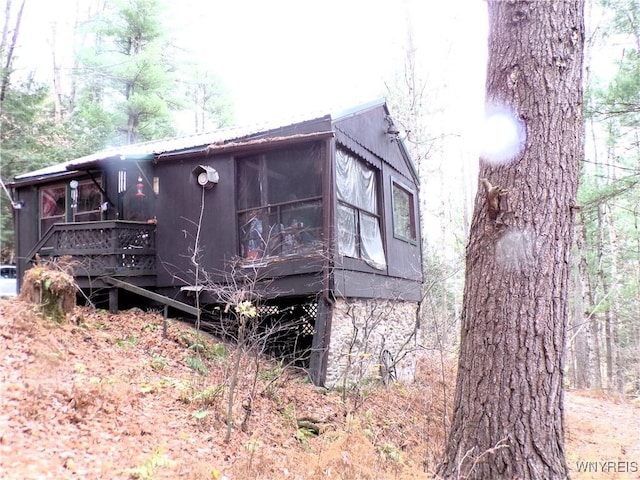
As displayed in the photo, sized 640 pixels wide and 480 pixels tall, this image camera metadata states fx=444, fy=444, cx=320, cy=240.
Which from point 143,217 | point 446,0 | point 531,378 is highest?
point 446,0

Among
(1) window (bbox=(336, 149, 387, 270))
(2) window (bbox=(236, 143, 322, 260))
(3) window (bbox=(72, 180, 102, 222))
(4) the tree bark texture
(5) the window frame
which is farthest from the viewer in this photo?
(3) window (bbox=(72, 180, 102, 222))

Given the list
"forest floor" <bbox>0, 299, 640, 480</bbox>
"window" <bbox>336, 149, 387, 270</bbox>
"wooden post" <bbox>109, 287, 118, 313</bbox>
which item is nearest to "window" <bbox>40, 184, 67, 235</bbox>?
"wooden post" <bbox>109, 287, 118, 313</bbox>

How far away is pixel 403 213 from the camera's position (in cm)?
1179

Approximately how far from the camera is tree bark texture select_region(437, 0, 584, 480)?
304cm

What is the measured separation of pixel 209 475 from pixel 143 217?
7.24 metres

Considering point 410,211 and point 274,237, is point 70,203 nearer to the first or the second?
point 274,237

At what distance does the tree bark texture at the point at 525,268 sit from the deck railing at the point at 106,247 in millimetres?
7415

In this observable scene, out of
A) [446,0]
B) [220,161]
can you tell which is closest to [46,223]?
[220,161]

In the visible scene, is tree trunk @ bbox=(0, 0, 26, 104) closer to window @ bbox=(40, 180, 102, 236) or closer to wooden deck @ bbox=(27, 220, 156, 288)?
window @ bbox=(40, 180, 102, 236)

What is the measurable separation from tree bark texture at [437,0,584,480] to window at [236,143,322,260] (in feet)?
15.1

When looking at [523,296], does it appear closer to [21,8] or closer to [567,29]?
[567,29]

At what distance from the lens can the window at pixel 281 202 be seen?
7.92 metres

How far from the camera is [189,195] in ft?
29.5

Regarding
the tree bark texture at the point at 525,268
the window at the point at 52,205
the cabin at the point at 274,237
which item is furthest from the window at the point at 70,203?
the tree bark texture at the point at 525,268
